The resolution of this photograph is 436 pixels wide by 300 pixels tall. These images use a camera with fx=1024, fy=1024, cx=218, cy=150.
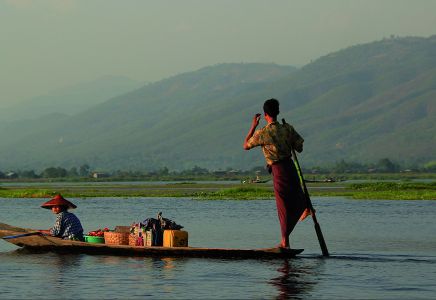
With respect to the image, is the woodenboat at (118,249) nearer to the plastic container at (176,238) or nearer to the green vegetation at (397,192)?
the plastic container at (176,238)

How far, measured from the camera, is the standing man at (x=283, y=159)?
80.5 ft

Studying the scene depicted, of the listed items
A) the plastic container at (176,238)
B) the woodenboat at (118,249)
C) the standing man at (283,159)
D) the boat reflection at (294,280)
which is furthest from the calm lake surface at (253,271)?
the standing man at (283,159)

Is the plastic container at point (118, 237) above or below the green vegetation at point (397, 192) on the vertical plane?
below

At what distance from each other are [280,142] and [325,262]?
3.37 metres

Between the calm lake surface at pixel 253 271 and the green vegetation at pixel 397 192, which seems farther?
the green vegetation at pixel 397 192

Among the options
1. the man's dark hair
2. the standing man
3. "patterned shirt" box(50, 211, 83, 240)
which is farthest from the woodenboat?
the man's dark hair

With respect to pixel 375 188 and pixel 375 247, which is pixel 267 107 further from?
pixel 375 188

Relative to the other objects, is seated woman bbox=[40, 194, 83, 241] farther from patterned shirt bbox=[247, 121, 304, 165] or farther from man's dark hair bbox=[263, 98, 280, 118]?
man's dark hair bbox=[263, 98, 280, 118]

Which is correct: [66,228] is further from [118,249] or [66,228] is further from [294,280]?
[294,280]

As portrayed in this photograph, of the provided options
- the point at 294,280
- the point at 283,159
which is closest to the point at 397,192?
the point at 283,159

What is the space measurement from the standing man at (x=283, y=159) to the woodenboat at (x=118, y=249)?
0.62 meters

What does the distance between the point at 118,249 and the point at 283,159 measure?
5199mm

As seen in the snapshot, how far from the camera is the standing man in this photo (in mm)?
24547

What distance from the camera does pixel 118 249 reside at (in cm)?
2673
